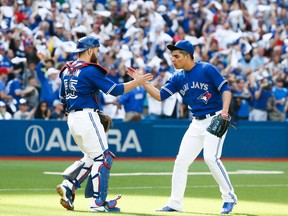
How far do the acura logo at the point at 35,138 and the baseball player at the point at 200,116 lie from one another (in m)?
10.3

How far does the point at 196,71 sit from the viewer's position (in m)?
10.9

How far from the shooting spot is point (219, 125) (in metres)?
10.5

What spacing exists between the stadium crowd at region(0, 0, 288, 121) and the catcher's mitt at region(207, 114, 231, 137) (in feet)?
35.4

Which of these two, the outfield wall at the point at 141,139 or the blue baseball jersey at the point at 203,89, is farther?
the outfield wall at the point at 141,139

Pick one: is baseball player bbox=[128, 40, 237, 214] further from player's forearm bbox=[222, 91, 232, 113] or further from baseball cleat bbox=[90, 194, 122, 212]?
baseball cleat bbox=[90, 194, 122, 212]

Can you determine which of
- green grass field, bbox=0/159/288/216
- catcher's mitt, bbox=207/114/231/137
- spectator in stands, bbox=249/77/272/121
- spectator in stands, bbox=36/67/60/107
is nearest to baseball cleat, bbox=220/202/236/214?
green grass field, bbox=0/159/288/216

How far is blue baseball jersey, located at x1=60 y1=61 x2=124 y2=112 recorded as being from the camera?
10328mm

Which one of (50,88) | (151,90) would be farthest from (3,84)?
(151,90)

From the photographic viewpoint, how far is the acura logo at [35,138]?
825 inches

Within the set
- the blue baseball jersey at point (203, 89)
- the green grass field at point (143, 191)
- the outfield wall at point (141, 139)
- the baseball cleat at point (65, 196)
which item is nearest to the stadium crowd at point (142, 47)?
the outfield wall at point (141, 139)

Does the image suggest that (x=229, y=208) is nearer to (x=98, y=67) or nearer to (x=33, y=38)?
(x=98, y=67)

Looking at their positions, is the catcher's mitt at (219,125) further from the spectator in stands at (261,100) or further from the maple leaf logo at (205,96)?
the spectator in stands at (261,100)

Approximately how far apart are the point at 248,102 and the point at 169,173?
6.84 metres

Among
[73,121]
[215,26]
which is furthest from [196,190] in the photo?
[215,26]
